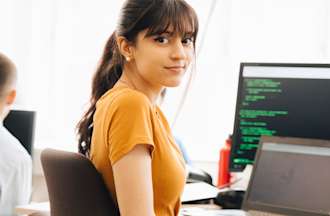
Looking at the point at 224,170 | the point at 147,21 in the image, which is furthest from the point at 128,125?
the point at 224,170

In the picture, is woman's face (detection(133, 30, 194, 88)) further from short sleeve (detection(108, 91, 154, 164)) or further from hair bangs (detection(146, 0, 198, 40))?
short sleeve (detection(108, 91, 154, 164))

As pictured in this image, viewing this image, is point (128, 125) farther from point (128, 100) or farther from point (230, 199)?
point (230, 199)

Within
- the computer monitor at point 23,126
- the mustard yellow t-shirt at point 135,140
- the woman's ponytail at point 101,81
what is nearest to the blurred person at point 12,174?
the computer monitor at point 23,126

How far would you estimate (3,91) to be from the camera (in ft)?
6.80

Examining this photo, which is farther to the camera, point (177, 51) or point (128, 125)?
point (177, 51)

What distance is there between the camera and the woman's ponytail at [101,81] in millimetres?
1510

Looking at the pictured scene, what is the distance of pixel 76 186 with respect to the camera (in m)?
1.22

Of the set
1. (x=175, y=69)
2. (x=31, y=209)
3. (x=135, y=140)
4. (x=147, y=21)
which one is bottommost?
(x=31, y=209)

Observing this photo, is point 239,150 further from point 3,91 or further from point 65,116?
point 65,116

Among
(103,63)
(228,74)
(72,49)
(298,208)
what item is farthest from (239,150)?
(72,49)

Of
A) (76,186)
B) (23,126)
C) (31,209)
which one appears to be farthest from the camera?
(23,126)

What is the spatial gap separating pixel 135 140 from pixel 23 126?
3.87ft

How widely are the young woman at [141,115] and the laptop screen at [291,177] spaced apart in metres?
0.23

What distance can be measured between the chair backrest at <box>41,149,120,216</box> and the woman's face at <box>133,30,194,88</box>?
0.32m
